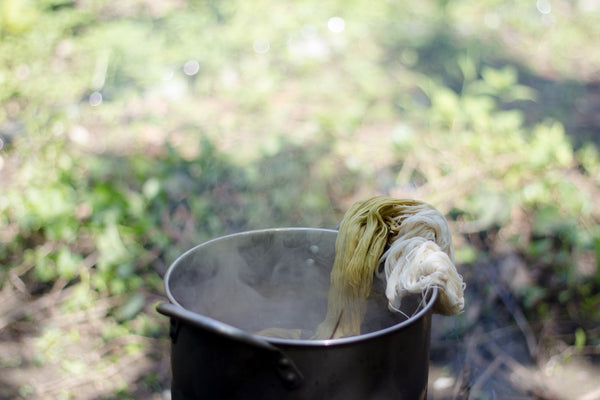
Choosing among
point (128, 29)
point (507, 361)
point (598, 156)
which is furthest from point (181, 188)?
point (598, 156)

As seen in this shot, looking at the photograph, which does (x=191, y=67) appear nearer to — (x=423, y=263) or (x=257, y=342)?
(x=423, y=263)

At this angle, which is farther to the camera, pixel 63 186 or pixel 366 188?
pixel 366 188

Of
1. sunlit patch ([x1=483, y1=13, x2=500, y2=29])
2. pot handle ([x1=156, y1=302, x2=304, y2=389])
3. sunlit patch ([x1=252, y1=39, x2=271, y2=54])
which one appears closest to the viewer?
pot handle ([x1=156, y1=302, x2=304, y2=389])

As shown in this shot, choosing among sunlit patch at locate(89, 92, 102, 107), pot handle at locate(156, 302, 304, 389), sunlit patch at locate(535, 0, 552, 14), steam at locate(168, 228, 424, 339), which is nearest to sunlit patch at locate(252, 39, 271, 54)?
sunlit patch at locate(89, 92, 102, 107)

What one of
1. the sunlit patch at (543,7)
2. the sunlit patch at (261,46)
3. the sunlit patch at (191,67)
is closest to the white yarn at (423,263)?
the sunlit patch at (191,67)

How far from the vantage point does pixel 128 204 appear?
3.20 metres

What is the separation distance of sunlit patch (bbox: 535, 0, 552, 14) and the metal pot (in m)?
6.01

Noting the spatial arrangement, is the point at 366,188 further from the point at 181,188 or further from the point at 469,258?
the point at 181,188

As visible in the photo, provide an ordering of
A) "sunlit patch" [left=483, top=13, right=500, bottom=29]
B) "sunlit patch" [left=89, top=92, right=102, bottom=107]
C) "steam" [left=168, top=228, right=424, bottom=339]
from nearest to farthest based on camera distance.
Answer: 1. "steam" [left=168, top=228, right=424, bottom=339]
2. "sunlit patch" [left=89, top=92, right=102, bottom=107]
3. "sunlit patch" [left=483, top=13, right=500, bottom=29]

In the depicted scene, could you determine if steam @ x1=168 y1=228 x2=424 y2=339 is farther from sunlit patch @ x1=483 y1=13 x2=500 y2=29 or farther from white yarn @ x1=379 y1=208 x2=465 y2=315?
sunlit patch @ x1=483 y1=13 x2=500 y2=29

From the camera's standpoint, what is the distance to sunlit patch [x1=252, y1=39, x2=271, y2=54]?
507cm

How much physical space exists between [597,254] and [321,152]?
194cm

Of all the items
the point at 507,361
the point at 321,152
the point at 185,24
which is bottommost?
the point at 507,361

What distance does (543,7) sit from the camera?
629cm
